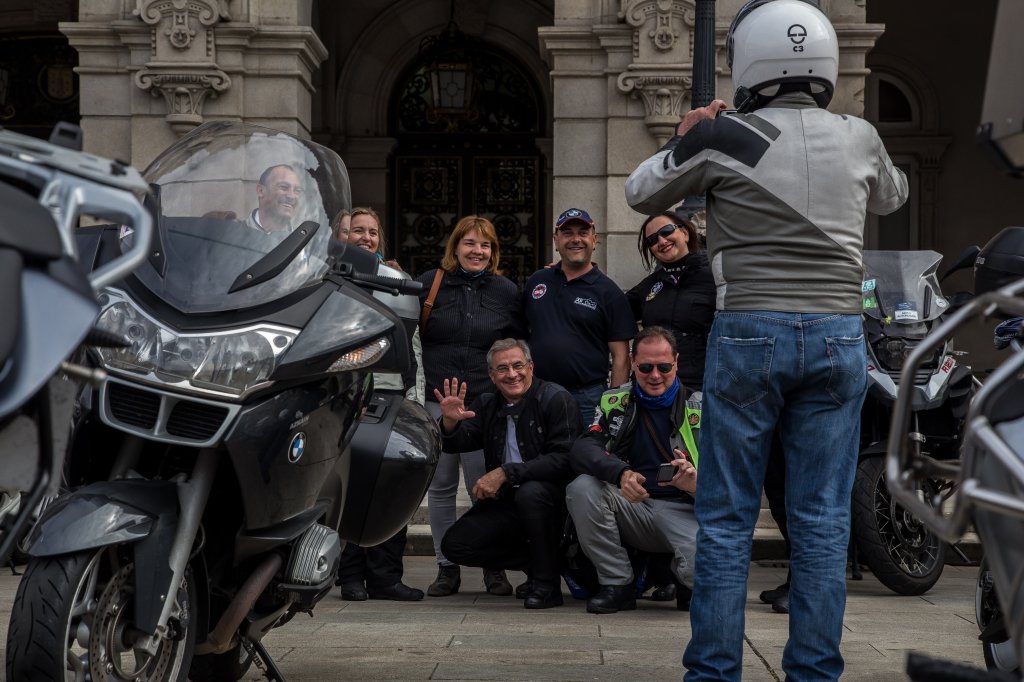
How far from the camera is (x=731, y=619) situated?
3846mm

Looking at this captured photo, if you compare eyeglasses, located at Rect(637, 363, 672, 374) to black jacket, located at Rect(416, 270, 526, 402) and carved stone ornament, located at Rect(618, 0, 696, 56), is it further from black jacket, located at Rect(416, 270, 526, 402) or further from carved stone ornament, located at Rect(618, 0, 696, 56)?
carved stone ornament, located at Rect(618, 0, 696, 56)

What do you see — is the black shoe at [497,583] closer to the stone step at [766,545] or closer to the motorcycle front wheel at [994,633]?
the stone step at [766,545]

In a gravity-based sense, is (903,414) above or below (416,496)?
above

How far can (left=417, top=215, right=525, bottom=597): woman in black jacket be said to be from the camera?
7082mm

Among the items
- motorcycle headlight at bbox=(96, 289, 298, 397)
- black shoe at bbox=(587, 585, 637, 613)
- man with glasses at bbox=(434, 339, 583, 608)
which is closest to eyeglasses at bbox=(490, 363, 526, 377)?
man with glasses at bbox=(434, 339, 583, 608)

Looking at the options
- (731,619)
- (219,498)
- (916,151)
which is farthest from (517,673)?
(916,151)

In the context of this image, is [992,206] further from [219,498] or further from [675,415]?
[219,498]

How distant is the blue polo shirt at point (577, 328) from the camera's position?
7.09m

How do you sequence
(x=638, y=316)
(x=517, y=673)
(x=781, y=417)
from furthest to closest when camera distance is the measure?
(x=638, y=316)
(x=517, y=673)
(x=781, y=417)

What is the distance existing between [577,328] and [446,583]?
54.3 inches

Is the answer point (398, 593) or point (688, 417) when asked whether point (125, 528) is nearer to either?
point (398, 593)

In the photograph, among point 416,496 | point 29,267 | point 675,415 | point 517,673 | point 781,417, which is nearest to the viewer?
point 29,267

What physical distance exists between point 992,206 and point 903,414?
49.4 feet

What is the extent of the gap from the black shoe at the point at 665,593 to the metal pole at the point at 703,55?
3098mm
